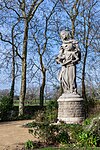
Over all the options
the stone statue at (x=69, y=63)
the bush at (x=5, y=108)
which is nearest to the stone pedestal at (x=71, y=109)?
the stone statue at (x=69, y=63)

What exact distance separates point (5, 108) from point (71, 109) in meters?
9.37

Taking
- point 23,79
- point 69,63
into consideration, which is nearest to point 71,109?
point 69,63

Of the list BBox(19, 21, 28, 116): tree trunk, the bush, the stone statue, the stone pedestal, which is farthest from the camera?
BBox(19, 21, 28, 116): tree trunk

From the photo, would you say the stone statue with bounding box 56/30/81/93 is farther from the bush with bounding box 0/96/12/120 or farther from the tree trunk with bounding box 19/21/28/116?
the bush with bounding box 0/96/12/120

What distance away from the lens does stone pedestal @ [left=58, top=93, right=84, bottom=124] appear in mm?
15835

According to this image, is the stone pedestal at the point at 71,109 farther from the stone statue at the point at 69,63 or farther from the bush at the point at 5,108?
the bush at the point at 5,108

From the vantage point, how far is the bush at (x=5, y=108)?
2326cm

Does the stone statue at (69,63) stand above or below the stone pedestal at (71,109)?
above

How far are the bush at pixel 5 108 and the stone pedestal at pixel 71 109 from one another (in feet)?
27.1

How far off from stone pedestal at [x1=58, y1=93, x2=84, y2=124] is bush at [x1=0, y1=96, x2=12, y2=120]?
825cm

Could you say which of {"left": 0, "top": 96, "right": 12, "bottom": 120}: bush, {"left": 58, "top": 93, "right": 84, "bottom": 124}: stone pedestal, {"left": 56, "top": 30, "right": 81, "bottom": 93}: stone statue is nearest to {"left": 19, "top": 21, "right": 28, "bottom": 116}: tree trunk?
{"left": 0, "top": 96, "right": 12, "bottom": 120}: bush

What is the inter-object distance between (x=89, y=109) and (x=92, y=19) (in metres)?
11.2

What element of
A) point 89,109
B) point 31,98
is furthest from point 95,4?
point 31,98

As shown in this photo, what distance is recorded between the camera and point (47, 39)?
100 feet
